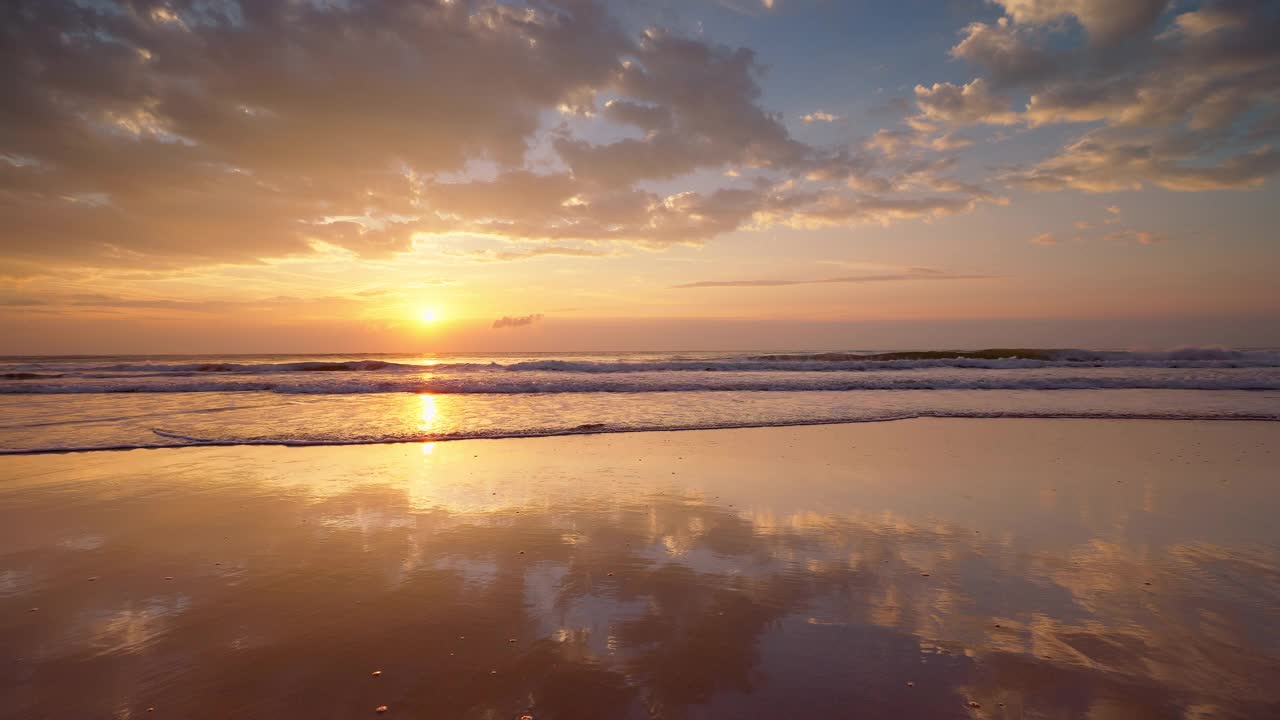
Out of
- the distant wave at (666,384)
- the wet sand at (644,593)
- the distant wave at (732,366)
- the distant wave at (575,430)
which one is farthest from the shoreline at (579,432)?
the distant wave at (732,366)

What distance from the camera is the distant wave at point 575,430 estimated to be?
11312mm

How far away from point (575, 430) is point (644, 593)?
8.67 metres

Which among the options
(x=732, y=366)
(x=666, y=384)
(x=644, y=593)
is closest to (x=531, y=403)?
(x=666, y=384)

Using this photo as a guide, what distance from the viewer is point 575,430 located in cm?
1310

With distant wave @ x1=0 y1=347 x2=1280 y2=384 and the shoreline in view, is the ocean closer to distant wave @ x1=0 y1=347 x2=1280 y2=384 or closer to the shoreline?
the shoreline

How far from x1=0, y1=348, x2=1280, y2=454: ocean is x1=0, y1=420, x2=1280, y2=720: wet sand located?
13.6 ft

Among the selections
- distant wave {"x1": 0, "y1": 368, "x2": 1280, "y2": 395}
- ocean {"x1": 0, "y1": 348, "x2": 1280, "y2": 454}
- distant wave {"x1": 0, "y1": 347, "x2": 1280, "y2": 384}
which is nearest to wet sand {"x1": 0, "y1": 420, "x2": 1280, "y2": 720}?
ocean {"x1": 0, "y1": 348, "x2": 1280, "y2": 454}

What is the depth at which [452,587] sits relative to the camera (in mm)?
4738

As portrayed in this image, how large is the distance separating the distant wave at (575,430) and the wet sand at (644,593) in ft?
8.27

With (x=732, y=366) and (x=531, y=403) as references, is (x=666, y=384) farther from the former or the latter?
(x=732, y=366)

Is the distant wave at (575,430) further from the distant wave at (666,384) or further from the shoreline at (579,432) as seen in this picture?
the distant wave at (666,384)

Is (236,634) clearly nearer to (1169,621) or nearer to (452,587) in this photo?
(452,587)

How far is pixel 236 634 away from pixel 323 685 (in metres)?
1.14

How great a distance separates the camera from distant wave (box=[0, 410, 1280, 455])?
11312mm
